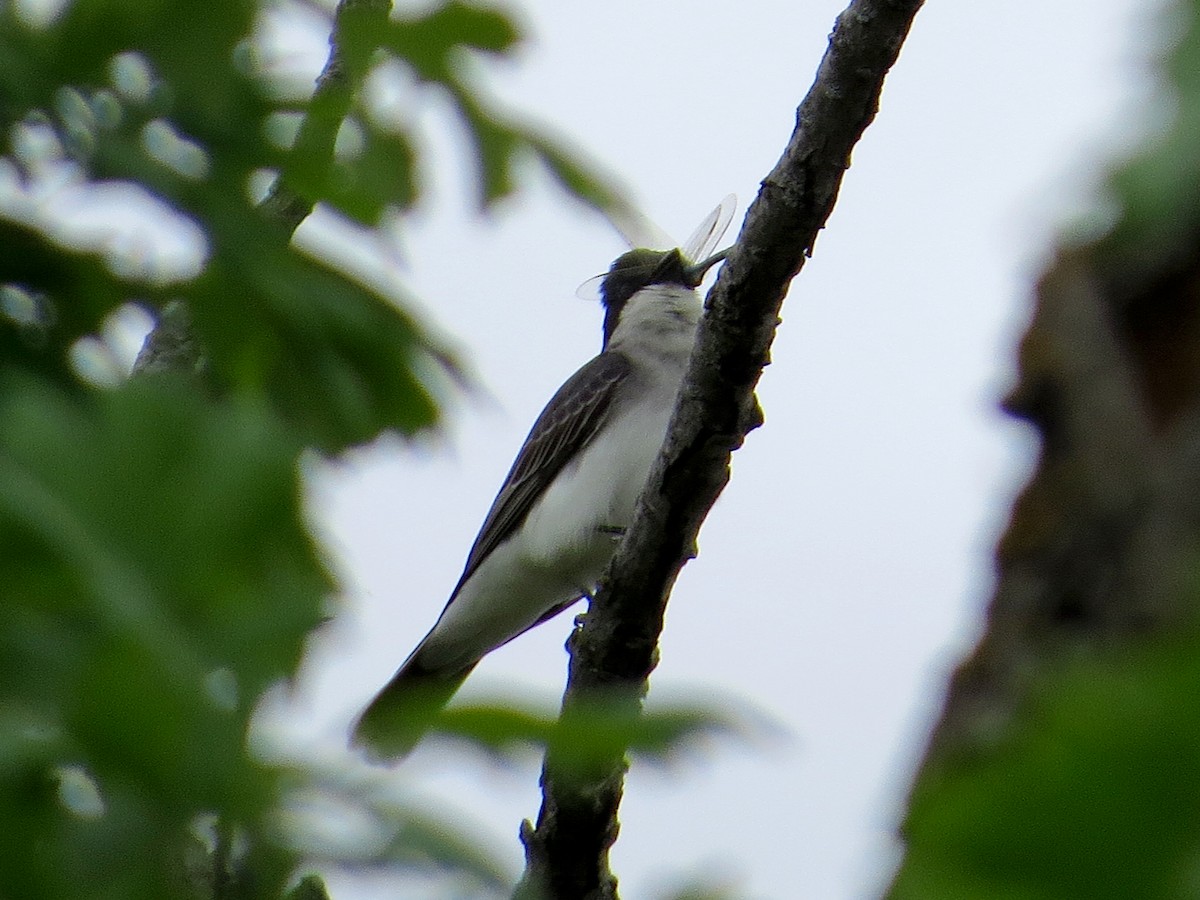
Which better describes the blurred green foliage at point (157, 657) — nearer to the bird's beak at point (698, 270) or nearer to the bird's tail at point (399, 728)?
the bird's tail at point (399, 728)

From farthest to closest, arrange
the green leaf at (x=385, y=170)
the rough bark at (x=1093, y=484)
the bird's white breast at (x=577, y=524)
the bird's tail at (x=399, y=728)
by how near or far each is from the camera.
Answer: the bird's white breast at (x=577, y=524), the green leaf at (x=385, y=170), the rough bark at (x=1093, y=484), the bird's tail at (x=399, y=728)

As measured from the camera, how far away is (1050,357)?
1723mm

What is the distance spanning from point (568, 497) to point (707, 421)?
3174mm

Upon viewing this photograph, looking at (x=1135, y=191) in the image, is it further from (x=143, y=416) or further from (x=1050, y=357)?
(x=1050, y=357)

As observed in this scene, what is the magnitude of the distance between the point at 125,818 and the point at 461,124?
1.90 meters

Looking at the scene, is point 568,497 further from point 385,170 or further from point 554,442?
point 385,170

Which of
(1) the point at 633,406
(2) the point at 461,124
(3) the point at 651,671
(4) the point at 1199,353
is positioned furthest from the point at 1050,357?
(1) the point at 633,406

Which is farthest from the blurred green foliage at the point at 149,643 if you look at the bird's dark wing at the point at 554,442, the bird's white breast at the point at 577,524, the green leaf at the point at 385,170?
the bird's dark wing at the point at 554,442

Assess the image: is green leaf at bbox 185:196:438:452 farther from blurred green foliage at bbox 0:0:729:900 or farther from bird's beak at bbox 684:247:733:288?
bird's beak at bbox 684:247:733:288

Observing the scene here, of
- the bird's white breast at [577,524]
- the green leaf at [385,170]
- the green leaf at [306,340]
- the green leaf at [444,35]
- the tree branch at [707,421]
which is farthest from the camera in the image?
the bird's white breast at [577,524]

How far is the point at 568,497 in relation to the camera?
22.7ft

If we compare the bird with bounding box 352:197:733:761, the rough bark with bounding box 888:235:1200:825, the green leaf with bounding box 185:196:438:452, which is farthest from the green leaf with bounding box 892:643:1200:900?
the bird with bounding box 352:197:733:761

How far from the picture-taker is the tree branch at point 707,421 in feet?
10.9

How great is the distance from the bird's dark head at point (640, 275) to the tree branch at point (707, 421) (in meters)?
3.79
